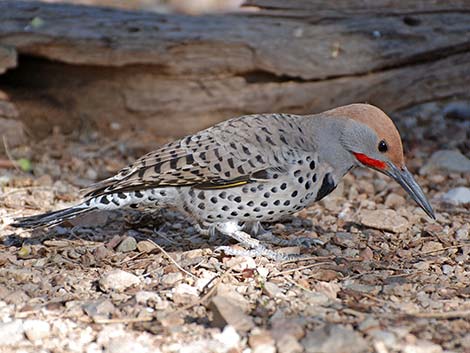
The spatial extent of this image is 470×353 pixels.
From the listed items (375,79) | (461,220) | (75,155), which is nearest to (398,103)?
(375,79)

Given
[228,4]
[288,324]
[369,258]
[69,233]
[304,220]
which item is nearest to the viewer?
[288,324]

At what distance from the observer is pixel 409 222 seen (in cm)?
532

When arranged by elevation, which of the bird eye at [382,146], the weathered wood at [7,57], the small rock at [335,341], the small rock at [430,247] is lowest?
the small rock at [430,247]

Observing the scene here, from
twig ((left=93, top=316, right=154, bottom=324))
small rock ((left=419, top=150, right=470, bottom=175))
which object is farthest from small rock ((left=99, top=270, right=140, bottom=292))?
small rock ((left=419, top=150, right=470, bottom=175))

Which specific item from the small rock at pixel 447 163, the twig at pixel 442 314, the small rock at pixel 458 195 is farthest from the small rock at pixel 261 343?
the small rock at pixel 447 163

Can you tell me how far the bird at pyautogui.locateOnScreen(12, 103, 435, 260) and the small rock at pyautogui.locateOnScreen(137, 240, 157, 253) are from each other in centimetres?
22

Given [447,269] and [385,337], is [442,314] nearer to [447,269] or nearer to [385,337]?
[385,337]

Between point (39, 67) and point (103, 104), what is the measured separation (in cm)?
64

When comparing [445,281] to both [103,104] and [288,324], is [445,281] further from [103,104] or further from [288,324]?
[103,104]

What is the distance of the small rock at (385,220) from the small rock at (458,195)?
2.04 feet

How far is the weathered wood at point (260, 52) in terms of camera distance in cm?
628

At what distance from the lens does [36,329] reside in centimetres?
375

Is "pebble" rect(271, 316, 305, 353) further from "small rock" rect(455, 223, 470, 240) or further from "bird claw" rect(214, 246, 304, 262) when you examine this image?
"small rock" rect(455, 223, 470, 240)

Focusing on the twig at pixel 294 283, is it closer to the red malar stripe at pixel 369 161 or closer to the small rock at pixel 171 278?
the small rock at pixel 171 278
